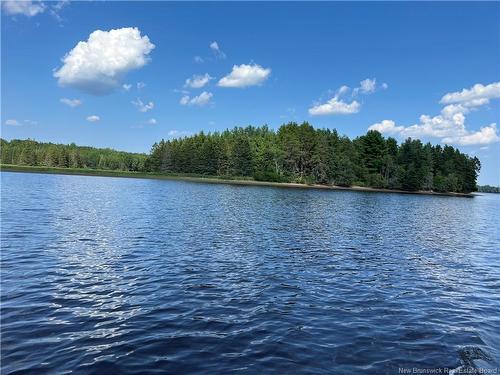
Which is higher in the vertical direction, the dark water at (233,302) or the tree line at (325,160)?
the tree line at (325,160)

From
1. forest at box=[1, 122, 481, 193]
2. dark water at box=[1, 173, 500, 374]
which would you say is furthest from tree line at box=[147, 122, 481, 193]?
dark water at box=[1, 173, 500, 374]

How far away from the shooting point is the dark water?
1065cm

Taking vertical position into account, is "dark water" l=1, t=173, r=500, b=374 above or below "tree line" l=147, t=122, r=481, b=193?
below

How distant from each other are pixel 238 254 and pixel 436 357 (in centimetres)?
1409

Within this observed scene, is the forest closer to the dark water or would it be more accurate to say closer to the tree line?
the tree line

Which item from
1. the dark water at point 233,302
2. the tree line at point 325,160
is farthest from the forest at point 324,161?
the dark water at point 233,302

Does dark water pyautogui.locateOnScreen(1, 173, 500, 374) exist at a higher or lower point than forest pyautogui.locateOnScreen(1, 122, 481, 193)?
lower

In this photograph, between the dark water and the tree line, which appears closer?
the dark water

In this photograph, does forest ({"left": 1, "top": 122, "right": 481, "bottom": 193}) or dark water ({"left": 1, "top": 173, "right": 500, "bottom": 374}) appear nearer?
dark water ({"left": 1, "top": 173, "right": 500, "bottom": 374})

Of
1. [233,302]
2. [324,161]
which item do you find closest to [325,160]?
[324,161]

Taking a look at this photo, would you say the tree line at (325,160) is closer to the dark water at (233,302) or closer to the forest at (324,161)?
the forest at (324,161)

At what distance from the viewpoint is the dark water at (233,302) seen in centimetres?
1065

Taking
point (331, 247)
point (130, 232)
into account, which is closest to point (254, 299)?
point (331, 247)

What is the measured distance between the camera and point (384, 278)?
2041 centimetres
